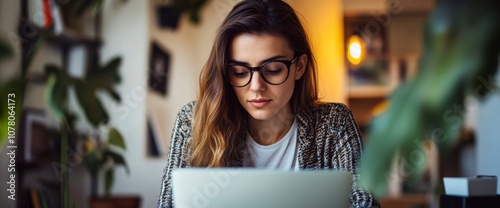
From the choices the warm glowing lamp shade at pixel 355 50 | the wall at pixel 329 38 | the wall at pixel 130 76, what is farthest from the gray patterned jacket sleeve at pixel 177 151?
the warm glowing lamp shade at pixel 355 50

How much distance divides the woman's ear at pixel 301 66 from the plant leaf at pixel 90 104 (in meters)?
0.61

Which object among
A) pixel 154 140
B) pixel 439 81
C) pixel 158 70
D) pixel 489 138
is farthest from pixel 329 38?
pixel 439 81

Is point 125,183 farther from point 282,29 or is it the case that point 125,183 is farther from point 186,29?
point 282,29

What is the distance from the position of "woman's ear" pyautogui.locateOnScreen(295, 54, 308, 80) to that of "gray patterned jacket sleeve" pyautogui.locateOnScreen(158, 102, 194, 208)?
340 millimetres

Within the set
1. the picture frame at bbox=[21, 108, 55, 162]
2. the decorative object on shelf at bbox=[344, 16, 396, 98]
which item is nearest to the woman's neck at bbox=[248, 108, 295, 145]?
the picture frame at bbox=[21, 108, 55, 162]

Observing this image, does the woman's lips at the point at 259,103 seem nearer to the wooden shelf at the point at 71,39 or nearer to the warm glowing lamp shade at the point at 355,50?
the wooden shelf at the point at 71,39

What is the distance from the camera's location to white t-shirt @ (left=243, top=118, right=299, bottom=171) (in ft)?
5.72

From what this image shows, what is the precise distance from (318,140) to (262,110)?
0.75ft

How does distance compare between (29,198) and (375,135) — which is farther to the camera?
(29,198)

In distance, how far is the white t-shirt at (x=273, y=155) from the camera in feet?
5.72

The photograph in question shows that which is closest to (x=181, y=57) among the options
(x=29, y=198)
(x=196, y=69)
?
(x=196, y=69)

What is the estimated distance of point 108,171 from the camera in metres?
3.17

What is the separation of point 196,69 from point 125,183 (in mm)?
926

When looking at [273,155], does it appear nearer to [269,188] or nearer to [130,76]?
[269,188]
